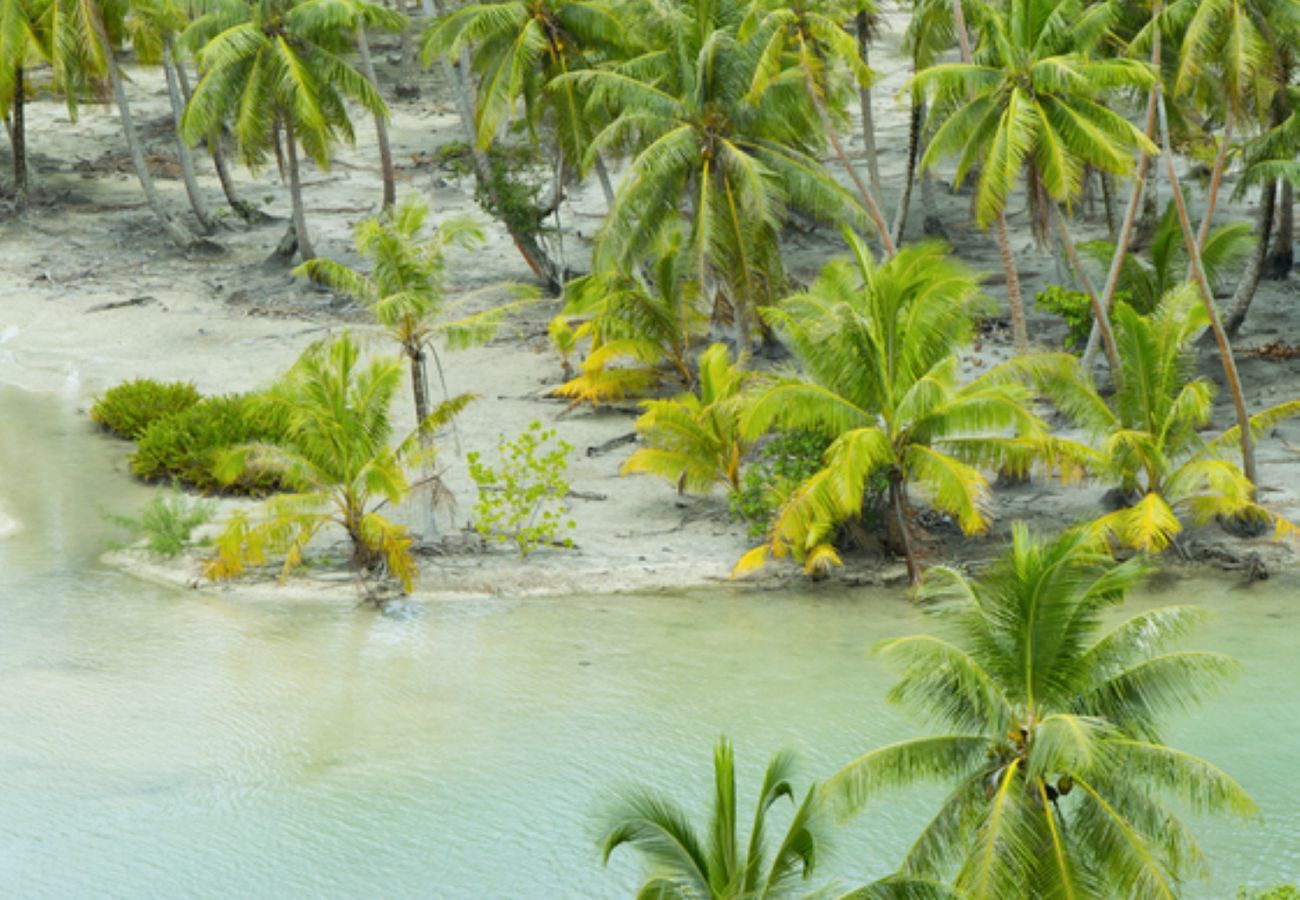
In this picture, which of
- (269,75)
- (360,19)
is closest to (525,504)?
(269,75)

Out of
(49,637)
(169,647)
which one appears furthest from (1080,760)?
(49,637)

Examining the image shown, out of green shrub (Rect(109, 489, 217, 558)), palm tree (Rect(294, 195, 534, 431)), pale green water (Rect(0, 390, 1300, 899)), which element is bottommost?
pale green water (Rect(0, 390, 1300, 899))

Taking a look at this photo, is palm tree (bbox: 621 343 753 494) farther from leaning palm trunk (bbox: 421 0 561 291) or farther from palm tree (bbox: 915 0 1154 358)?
leaning palm trunk (bbox: 421 0 561 291)

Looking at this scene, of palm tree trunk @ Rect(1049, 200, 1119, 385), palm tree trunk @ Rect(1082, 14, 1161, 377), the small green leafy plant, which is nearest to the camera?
the small green leafy plant

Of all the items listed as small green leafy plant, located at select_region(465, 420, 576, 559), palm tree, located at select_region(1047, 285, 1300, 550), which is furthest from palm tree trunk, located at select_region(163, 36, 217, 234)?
palm tree, located at select_region(1047, 285, 1300, 550)

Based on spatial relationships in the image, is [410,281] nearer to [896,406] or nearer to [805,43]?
[896,406]

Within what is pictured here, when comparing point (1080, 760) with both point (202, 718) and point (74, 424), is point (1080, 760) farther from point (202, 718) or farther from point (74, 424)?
point (74, 424)

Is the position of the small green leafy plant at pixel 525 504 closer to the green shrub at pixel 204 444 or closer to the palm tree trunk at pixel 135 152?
the green shrub at pixel 204 444
